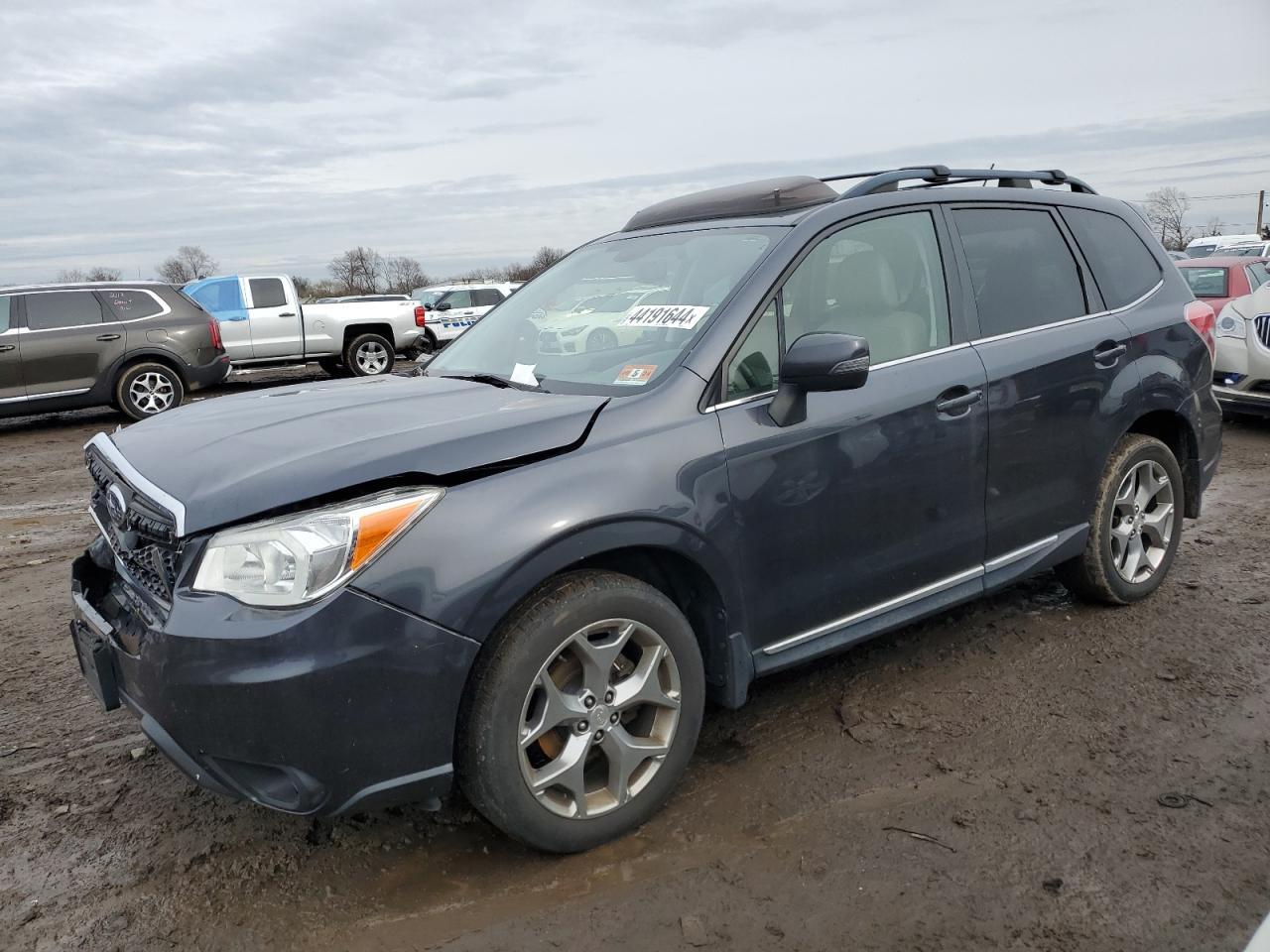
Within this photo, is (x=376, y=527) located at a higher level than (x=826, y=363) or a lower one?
lower

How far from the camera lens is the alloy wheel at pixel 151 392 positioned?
1240cm

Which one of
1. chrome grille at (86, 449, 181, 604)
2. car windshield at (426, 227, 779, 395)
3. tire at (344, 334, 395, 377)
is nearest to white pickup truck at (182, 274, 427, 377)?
tire at (344, 334, 395, 377)

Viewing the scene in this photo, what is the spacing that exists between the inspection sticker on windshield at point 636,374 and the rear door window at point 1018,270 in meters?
1.41

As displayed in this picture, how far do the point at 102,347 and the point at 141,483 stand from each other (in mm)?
11030

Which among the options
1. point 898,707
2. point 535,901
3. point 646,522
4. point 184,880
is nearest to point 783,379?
point 646,522

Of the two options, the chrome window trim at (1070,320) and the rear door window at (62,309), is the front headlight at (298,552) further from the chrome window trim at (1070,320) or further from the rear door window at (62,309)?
the rear door window at (62,309)

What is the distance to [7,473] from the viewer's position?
9.27m

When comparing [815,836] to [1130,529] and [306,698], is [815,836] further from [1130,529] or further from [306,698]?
[1130,529]

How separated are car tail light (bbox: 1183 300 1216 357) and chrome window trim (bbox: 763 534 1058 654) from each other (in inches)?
51.1

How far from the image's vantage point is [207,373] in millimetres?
12945

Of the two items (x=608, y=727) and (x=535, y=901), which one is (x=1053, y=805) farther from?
(x=535, y=901)

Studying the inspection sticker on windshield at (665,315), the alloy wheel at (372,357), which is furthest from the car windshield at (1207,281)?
the alloy wheel at (372,357)

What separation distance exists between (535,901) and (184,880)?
98 cm

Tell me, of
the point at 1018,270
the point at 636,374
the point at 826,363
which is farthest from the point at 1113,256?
the point at 636,374
